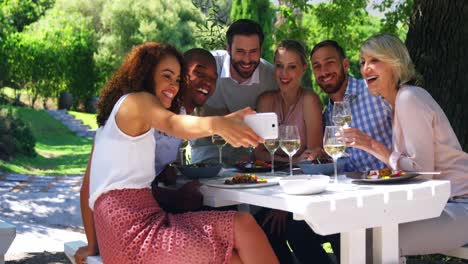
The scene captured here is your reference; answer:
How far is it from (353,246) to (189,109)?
1.76m

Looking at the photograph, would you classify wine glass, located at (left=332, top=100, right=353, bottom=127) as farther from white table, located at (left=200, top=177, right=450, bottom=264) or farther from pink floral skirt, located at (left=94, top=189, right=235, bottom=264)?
pink floral skirt, located at (left=94, top=189, right=235, bottom=264)

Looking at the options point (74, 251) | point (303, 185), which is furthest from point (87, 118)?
point (303, 185)

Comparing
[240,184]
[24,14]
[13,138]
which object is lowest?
[13,138]

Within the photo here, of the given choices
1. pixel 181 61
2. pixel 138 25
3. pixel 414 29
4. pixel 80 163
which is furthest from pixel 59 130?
pixel 181 61

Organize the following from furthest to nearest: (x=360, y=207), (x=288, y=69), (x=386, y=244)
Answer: (x=288, y=69) → (x=386, y=244) → (x=360, y=207)

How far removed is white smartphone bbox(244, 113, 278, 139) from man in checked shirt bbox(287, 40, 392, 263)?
123cm

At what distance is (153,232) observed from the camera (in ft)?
9.20

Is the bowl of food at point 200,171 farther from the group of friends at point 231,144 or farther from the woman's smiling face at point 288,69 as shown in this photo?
the woman's smiling face at point 288,69

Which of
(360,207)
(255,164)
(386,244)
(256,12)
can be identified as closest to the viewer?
(360,207)

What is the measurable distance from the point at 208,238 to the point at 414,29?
11.3 ft

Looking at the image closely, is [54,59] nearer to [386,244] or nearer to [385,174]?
[385,174]

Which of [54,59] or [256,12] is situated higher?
[256,12]

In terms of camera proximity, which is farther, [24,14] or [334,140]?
[24,14]

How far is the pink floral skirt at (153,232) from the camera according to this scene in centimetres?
274
